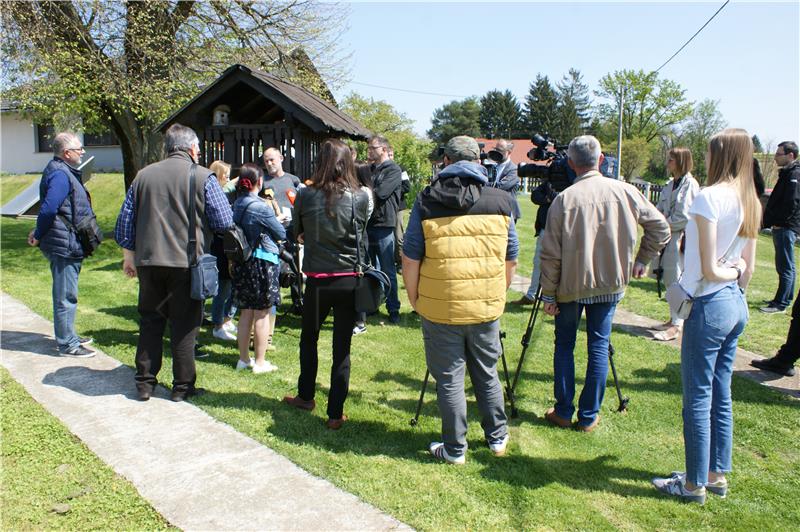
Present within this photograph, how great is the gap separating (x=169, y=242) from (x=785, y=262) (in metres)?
7.63

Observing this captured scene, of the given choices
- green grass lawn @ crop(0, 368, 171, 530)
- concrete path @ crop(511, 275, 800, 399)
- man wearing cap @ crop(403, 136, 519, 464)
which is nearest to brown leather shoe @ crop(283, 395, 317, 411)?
man wearing cap @ crop(403, 136, 519, 464)

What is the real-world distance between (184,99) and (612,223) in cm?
1000

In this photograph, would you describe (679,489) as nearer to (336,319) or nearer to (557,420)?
(557,420)

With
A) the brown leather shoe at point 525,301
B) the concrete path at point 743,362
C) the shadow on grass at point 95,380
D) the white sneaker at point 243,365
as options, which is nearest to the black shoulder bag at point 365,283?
the white sneaker at point 243,365

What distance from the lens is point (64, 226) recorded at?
5117 millimetres

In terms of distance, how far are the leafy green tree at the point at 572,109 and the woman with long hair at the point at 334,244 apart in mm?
69108

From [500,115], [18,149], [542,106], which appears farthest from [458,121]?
[18,149]

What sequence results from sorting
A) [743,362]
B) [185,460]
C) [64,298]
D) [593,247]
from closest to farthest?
[185,460] < [593,247] < [64,298] < [743,362]

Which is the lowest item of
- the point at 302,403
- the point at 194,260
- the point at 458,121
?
the point at 302,403

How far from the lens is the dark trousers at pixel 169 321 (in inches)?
170

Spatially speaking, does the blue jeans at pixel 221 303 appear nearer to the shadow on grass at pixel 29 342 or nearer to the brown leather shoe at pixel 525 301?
the shadow on grass at pixel 29 342

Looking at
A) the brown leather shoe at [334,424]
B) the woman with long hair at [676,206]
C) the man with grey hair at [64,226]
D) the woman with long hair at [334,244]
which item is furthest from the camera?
the woman with long hair at [676,206]

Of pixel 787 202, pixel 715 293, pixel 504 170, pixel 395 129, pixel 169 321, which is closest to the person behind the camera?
pixel 715 293

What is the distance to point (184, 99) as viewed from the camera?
449 inches
